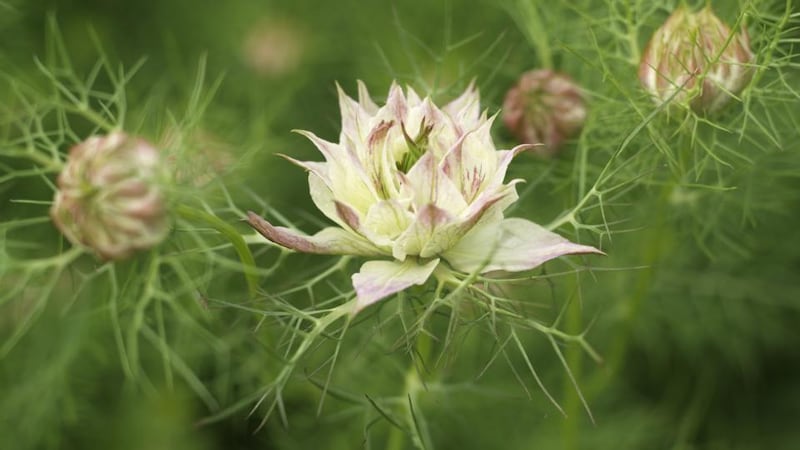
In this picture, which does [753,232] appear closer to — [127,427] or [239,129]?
[239,129]

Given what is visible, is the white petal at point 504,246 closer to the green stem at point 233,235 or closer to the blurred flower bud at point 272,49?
the green stem at point 233,235

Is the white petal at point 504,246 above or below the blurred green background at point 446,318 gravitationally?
above

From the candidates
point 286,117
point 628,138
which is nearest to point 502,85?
point 286,117

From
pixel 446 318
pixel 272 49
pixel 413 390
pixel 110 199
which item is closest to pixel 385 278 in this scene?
pixel 110 199

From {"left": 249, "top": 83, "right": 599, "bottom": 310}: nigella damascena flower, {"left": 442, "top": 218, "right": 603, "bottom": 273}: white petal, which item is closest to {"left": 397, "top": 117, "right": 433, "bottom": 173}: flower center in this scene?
{"left": 249, "top": 83, "right": 599, "bottom": 310}: nigella damascena flower

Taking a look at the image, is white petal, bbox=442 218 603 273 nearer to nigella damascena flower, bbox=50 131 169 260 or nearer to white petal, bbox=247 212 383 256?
white petal, bbox=247 212 383 256

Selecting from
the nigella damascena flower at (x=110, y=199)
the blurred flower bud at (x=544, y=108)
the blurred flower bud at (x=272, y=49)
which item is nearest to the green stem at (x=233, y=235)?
the nigella damascena flower at (x=110, y=199)

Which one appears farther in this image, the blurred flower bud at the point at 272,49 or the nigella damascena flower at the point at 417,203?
the blurred flower bud at the point at 272,49

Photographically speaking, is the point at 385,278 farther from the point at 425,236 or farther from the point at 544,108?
the point at 544,108
